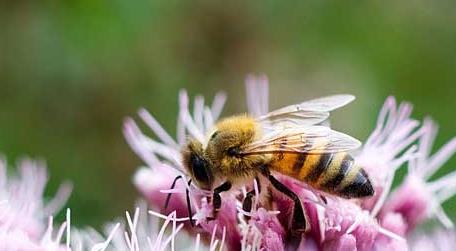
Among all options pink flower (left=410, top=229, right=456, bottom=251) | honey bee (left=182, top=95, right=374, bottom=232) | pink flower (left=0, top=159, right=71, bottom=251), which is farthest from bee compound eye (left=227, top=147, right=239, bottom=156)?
pink flower (left=410, top=229, right=456, bottom=251)

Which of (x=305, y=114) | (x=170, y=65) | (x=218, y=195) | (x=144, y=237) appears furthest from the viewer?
(x=170, y=65)

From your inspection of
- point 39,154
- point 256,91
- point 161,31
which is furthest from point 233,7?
point 256,91

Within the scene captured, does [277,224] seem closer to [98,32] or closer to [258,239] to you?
[258,239]

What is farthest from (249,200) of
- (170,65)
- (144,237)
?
(170,65)

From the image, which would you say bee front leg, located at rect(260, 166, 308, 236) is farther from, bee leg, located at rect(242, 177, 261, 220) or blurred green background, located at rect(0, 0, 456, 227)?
blurred green background, located at rect(0, 0, 456, 227)

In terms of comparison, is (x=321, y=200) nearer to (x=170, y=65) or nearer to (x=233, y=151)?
(x=233, y=151)

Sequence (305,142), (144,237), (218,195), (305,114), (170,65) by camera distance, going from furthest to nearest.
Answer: (170,65), (144,237), (305,114), (218,195), (305,142)
